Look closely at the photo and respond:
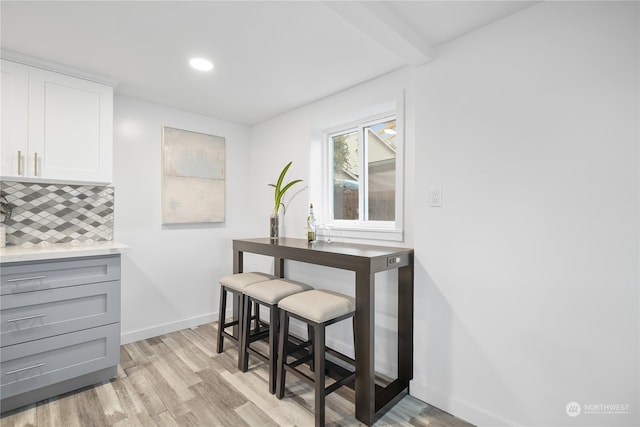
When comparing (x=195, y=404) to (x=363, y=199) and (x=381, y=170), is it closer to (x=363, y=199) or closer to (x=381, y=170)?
(x=363, y=199)

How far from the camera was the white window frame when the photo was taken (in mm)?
2193

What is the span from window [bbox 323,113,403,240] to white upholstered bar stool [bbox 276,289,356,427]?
26.9 inches

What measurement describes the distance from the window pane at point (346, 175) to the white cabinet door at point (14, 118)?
2.33 meters

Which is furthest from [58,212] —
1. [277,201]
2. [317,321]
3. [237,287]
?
[317,321]

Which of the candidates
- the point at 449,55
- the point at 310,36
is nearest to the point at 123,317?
the point at 310,36

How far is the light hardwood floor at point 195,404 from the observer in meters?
1.79

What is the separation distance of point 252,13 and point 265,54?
42 centimetres

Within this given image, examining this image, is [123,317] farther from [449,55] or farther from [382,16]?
[449,55]

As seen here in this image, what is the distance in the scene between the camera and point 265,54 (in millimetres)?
2018

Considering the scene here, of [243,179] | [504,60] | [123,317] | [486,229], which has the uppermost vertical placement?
[504,60]

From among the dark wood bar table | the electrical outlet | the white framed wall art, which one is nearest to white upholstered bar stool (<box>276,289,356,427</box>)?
the dark wood bar table

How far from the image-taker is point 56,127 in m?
2.19

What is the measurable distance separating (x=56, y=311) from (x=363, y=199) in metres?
2.35

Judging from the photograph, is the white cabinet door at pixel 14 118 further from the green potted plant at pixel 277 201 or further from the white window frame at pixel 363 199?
the white window frame at pixel 363 199
